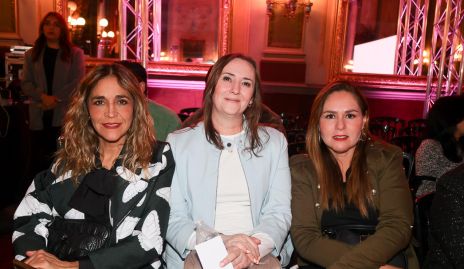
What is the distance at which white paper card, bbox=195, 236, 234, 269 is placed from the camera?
1690mm

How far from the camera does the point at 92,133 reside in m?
2.02

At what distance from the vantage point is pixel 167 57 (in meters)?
8.16

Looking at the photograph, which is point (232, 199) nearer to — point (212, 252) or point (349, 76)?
point (212, 252)

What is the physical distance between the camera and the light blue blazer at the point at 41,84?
4.03 metres

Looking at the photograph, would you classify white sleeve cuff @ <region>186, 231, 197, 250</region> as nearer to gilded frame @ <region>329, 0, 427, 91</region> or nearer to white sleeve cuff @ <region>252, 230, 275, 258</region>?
white sleeve cuff @ <region>252, 230, 275, 258</region>

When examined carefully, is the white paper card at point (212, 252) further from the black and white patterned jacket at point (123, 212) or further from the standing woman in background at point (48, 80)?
the standing woman in background at point (48, 80)

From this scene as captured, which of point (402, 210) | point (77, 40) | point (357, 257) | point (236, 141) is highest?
point (77, 40)

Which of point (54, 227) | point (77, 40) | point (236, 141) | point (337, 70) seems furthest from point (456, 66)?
point (54, 227)

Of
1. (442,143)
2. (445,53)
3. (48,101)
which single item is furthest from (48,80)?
(445,53)

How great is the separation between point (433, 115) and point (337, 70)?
5.00 meters

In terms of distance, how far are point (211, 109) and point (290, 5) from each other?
19.8 feet

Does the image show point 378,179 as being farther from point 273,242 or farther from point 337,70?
point 337,70

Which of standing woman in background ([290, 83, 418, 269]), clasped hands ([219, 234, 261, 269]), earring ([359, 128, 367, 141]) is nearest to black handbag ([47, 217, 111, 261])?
clasped hands ([219, 234, 261, 269])

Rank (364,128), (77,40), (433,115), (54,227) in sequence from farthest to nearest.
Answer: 1. (77,40)
2. (433,115)
3. (364,128)
4. (54,227)
